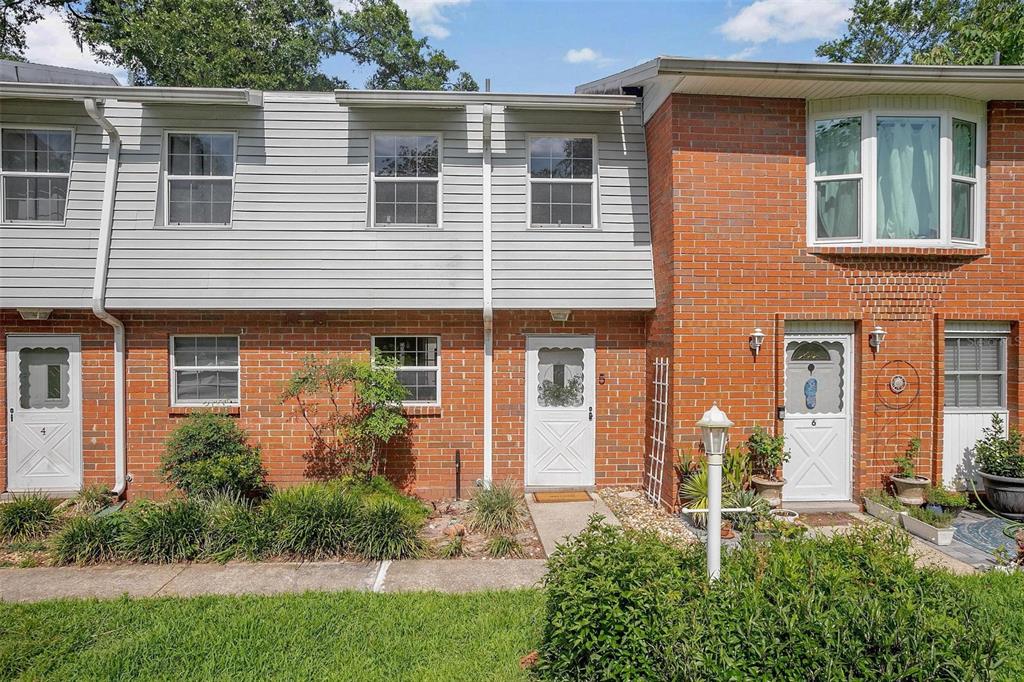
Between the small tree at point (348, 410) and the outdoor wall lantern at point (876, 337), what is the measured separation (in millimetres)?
6224

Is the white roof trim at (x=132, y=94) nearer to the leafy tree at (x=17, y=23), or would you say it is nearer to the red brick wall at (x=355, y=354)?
the red brick wall at (x=355, y=354)

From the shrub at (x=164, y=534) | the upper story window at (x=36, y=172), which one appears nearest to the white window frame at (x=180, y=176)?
the upper story window at (x=36, y=172)

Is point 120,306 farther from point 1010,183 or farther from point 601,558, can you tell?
point 1010,183

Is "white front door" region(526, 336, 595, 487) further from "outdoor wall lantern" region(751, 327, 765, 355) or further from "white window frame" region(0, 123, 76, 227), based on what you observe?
"white window frame" region(0, 123, 76, 227)

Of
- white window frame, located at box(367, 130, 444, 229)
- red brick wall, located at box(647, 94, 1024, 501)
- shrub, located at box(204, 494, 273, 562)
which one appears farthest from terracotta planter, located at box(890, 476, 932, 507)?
shrub, located at box(204, 494, 273, 562)

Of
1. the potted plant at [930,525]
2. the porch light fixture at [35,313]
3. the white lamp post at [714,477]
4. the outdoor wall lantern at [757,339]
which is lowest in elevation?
the potted plant at [930,525]

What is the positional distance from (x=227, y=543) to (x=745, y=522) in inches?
225

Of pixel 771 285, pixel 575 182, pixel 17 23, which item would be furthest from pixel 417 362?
pixel 17 23

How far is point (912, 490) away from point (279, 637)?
740 centimetres

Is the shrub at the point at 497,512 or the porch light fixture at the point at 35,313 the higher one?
the porch light fixture at the point at 35,313

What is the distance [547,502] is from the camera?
757 cm

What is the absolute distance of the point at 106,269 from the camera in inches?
295

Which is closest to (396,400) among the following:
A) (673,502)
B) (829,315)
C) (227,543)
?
(227,543)

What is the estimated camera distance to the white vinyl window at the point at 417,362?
802 centimetres
